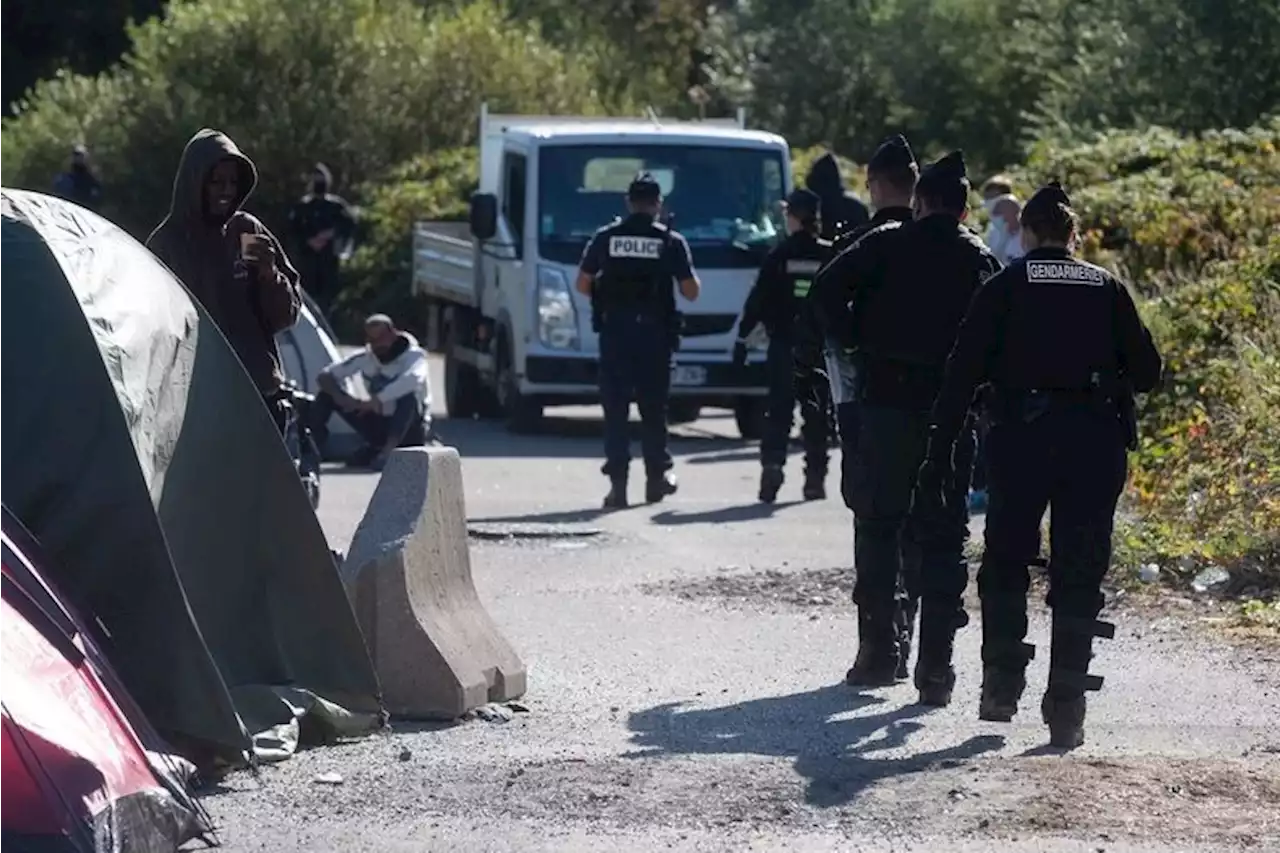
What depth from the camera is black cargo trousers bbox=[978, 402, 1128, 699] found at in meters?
8.20

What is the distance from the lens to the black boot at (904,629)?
9.58 metres

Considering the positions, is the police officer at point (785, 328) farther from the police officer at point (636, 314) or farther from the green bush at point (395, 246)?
the green bush at point (395, 246)

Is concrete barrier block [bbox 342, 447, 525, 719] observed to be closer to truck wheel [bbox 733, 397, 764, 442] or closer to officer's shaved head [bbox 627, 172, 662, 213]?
officer's shaved head [bbox 627, 172, 662, 213]

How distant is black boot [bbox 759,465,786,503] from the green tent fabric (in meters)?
7.64

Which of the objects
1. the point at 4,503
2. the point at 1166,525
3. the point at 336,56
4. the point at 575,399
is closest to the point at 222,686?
the point at 4,503

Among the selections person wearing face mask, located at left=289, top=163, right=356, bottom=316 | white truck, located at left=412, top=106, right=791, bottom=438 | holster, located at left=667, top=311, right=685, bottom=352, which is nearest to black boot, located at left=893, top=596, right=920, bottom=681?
holster, located at left=667, top=311, right=685, bottom=352

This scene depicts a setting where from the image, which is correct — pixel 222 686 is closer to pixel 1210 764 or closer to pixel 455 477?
pixel 455 477

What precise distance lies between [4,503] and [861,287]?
3.03 metres

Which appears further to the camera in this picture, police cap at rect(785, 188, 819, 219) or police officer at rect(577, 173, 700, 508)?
police cap at rect(785, 188, 819, 219)

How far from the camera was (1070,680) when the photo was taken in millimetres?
8188

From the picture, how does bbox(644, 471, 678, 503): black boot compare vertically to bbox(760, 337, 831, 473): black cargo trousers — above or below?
below

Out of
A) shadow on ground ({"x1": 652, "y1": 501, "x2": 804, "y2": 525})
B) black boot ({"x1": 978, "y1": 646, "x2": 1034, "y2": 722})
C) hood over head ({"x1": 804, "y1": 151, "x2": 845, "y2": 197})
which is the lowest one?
shadow on ground ({"x1": 652, "y1": 501, "x2": 804, "y2": 525})

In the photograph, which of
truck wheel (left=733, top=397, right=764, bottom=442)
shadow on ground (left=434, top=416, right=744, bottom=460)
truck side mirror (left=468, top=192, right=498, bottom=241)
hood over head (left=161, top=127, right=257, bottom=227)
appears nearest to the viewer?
hood over head (left=161, top=127, right=257, bottom=227)

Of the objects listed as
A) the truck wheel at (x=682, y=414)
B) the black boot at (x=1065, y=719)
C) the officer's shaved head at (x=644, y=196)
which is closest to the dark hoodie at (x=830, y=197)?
the officer's shaved head at (x=644, y=196)
